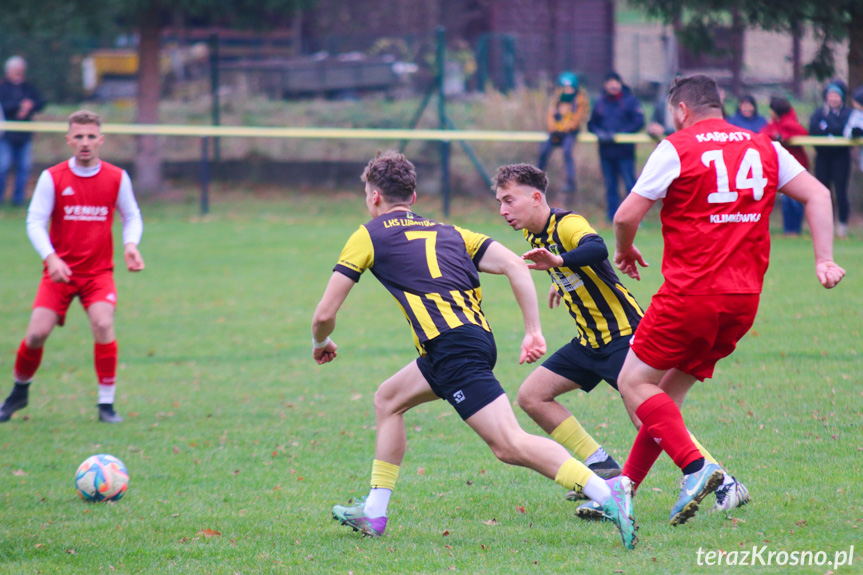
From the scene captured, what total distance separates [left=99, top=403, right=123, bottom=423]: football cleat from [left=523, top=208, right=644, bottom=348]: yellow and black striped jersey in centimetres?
401

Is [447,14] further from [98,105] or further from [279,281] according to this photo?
[279,281]

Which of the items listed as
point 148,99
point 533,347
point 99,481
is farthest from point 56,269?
point 148,99

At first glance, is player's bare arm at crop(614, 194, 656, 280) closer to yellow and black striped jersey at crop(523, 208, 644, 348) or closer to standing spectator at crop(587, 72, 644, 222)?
yellow and black striped jersey at crop(523, 208, 644, 348)

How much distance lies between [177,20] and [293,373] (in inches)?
1163

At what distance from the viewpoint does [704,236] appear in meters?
4.19

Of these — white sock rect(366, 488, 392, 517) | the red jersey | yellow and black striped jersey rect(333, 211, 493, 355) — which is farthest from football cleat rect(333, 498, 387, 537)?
the red jersey

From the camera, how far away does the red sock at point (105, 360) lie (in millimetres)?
7242

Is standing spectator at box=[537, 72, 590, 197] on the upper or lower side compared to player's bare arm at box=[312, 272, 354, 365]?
upper

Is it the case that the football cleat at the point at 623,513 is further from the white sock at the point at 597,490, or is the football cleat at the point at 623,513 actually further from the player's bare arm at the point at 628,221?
the player's bare arm at the point at 628,221

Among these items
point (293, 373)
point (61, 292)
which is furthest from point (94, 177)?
point (293, 373)

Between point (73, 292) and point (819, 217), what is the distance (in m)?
5.47

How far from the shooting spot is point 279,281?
13.3 m

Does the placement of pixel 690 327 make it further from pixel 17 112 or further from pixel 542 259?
pixel 17 112

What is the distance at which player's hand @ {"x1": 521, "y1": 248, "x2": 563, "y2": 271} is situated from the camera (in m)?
4.48
